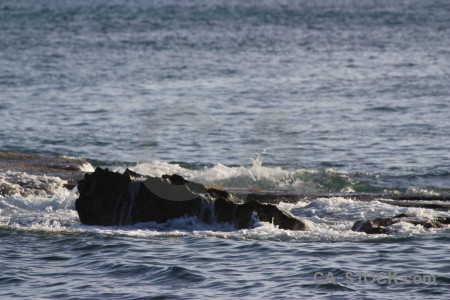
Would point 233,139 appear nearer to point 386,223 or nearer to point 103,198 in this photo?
point 103,198

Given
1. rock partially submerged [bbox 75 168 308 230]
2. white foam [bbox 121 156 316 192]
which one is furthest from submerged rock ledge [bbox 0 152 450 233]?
white foam [bbox 121 156 316 192]

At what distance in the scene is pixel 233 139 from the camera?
28.8 metres

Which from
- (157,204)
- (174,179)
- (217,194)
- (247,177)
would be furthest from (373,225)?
(247,177)

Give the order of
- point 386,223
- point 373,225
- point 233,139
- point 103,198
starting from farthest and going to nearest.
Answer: point 233,139, point 103,198, point 386,223, point 373,225

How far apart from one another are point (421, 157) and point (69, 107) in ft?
52.5

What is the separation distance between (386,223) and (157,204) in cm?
423

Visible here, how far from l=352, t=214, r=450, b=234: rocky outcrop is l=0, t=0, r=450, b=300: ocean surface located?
0.85 feet

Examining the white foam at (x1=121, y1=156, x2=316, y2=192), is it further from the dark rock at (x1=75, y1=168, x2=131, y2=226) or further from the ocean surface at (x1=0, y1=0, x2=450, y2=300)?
the dark rock at (x1=75, y1=168, x2=131, y2=226)

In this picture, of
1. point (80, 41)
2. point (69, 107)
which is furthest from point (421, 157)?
point (80, 41)

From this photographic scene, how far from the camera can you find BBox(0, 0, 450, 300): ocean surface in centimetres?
1252

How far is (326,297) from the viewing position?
11.4 m

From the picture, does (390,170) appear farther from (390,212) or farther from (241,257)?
(241,257)

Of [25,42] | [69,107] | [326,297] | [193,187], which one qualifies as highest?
[25,42]

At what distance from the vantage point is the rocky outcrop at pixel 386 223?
1457 cm
